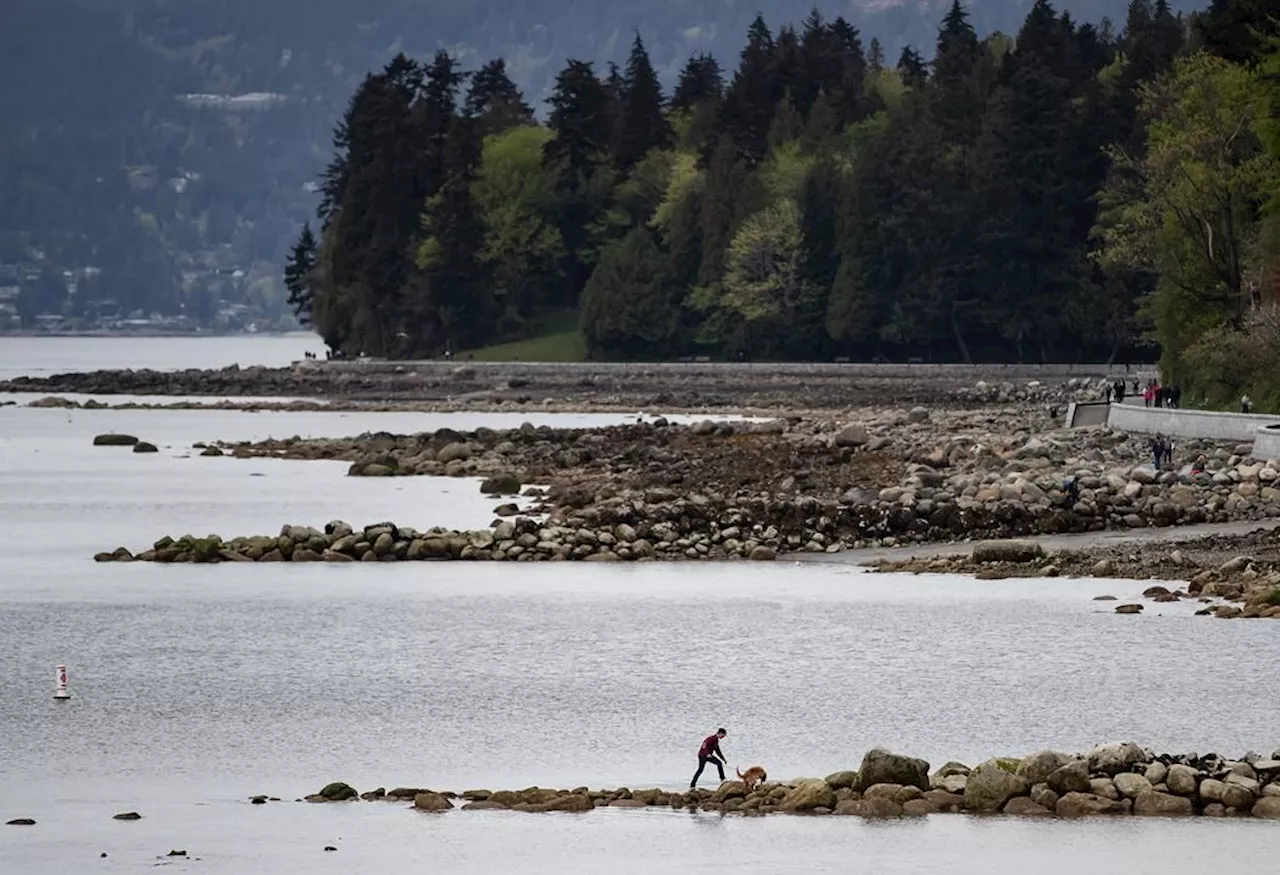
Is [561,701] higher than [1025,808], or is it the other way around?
[1025,808]

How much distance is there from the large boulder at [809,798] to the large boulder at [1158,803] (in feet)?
10.4

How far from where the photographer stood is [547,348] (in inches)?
5817

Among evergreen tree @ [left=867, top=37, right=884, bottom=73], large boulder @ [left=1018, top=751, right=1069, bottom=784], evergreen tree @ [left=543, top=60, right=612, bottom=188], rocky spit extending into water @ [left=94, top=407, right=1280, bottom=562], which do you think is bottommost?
large boulder @ [left=1018, top=751, right=1069, bottom=784]

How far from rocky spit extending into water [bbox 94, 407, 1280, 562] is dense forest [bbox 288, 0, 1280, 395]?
84.2 feet

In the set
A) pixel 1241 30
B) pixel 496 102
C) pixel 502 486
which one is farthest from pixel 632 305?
pixel 502 486

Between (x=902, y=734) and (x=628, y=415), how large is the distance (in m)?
68.1

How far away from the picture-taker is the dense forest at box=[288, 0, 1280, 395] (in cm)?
12650

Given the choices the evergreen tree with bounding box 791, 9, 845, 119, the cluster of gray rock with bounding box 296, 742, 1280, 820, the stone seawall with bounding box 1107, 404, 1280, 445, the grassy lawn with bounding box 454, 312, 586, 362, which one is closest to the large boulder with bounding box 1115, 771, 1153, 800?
the cluster of gray rock with bounding box 296, 742, 1280, 820

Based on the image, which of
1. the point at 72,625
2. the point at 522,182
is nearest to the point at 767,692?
the point at 72,625

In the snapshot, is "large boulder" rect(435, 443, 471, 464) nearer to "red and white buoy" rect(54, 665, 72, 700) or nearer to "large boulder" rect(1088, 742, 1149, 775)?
"red and white buoy" rect(54, 665, 72, 700)

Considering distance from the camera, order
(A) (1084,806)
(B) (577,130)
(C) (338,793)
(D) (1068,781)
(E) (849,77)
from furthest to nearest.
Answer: (E) (849,77), (B) (577,130), (C) (338,793), (D) (1068,781), (A) (1084,806)

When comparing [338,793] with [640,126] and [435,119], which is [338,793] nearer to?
[640,126]

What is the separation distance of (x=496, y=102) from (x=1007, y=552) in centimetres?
13387

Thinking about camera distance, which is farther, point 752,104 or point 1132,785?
point 752,104
